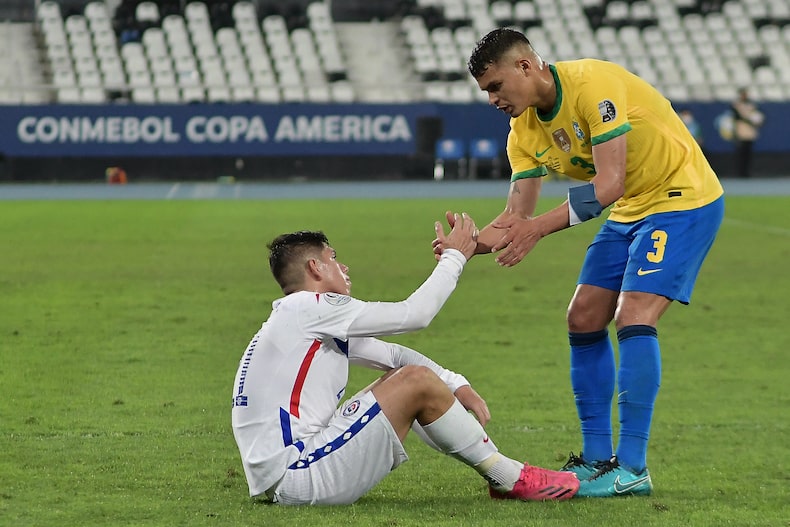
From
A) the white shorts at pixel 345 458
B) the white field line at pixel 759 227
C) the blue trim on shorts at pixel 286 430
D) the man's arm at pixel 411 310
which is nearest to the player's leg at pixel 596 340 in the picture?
the man's arm at pixel 411 310

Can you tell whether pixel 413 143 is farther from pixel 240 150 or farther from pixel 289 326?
pixel 289 326

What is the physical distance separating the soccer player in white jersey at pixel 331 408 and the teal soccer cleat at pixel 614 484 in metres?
0.44

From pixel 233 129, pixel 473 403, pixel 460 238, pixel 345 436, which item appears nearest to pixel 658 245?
pixel 460 238

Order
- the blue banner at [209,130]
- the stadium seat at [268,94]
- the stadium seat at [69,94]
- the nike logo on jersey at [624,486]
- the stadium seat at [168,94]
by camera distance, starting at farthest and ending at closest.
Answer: the stadium seat at [268,94], the stadium seat at [168,94], the stadium seat at [69,94], the blue banner at [209,130], the nike logo on jersey at [624,486]

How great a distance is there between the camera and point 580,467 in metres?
5.66

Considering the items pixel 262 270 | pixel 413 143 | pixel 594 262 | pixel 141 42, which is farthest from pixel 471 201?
pixel 594 262

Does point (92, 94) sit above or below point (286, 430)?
below

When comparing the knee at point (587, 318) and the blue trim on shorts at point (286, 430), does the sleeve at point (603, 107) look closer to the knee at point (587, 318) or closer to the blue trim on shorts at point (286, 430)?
the knee at point (587, 318)

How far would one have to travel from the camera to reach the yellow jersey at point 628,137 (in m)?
5.50

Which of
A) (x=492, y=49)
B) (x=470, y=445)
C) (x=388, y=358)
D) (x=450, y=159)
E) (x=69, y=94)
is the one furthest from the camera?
(x=69, y=94)

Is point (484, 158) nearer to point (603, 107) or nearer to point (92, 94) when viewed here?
point (92, 94)

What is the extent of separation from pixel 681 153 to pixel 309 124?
23048mm

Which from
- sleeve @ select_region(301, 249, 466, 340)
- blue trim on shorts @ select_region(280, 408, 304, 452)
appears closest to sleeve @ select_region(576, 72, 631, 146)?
sleeve @ select_region(301, 249, 466, 340)

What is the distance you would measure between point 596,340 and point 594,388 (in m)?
0.21
